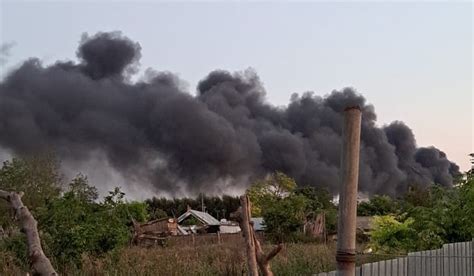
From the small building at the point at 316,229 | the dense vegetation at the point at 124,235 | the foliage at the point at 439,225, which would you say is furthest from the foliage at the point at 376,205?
the foliage at the point at 439,225

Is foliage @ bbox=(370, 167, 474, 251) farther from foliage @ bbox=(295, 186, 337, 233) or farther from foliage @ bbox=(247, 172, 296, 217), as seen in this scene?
foliage @ bbox=(247, 172, 296, 217)

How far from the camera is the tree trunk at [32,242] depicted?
154 centimetres

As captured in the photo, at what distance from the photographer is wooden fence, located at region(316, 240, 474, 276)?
8875mm

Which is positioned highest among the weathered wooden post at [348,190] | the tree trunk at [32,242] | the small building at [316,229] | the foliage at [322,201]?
the foliage at [322,201]

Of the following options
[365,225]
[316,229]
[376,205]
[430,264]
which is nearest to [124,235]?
[430,264]

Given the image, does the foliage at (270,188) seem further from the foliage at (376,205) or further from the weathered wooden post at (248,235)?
the weathered wooden post at (248,235)

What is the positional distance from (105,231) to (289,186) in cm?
4527

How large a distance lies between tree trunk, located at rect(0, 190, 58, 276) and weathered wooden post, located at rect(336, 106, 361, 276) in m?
0.80

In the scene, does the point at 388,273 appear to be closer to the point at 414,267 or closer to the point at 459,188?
the point at 414,267

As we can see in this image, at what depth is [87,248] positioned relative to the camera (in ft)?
38.2

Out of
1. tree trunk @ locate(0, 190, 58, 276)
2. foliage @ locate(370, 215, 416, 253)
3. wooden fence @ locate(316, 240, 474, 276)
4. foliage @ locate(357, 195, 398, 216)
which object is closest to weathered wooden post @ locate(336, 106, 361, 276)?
tree trunk @ locate(0, 190, 58, 276)

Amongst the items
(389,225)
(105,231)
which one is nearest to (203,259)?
(105,231)

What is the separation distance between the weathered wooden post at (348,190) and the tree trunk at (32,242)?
0.80 meters

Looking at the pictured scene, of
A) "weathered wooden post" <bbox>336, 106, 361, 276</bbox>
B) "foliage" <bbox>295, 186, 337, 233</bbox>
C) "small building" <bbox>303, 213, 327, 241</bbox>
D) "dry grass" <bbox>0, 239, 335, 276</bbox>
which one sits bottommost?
"weathered wooden post" <bbox>336, 106, 361, 276</bbox>
